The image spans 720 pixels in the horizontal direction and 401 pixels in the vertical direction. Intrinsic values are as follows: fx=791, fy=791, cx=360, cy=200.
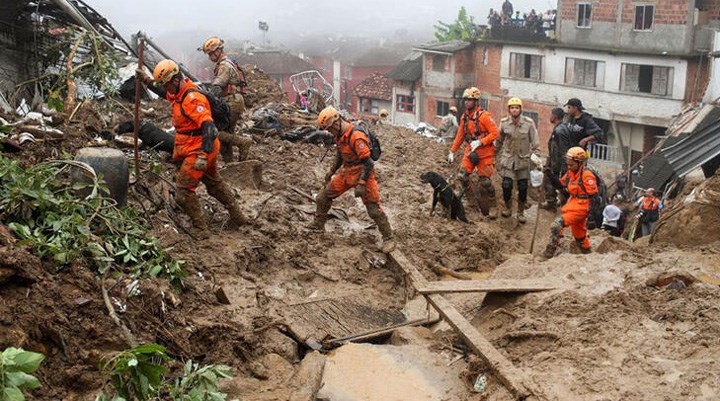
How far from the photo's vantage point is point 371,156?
29.7ft

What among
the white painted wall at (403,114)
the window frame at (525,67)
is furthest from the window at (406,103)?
the window frame at (525,67)

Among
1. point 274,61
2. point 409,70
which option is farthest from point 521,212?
point 274,61

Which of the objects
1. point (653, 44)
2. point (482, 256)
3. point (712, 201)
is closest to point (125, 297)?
point (482, 256)

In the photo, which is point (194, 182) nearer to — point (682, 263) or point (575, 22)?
point (682, 263)

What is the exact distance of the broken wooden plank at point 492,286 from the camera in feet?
23.1

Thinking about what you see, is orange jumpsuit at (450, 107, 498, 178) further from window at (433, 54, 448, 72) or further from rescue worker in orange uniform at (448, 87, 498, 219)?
window at (433, 54, 448, 72)

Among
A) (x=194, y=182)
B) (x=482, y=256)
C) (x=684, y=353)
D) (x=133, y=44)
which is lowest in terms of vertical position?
(x=482, y=256)

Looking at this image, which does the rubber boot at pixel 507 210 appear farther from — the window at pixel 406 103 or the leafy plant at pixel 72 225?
the window at pixel 406 103

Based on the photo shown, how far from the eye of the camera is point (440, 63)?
40781 millimetres

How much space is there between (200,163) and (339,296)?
195 centimetres

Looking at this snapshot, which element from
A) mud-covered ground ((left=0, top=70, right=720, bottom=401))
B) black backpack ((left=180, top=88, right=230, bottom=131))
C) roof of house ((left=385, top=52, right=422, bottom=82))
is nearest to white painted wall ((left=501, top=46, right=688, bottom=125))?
roof of house ((left=385, top=52, right=422, bottom=82))

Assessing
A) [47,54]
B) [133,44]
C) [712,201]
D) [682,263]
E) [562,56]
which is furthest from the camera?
[562,56]

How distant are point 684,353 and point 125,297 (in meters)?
4.04

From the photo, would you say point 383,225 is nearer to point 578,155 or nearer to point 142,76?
point 578,155
